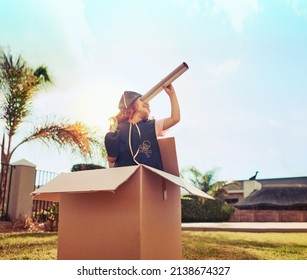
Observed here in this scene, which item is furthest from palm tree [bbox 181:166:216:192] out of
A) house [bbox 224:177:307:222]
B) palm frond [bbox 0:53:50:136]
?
palm frond [bbox 0:53:50:136]

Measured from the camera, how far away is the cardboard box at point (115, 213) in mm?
1183

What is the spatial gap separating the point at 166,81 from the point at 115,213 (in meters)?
0.65

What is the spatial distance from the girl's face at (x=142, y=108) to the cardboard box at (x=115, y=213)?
0.57m

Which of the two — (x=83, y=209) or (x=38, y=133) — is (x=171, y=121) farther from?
(x=38, y=133)

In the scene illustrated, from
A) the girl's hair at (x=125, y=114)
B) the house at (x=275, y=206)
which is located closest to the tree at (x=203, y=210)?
the house at (x=275, y=206)

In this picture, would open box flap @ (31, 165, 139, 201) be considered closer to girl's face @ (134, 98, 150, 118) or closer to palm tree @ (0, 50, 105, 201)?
girl's face @ (134, 98, 150, 118)

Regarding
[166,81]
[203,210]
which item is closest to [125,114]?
[166,81]

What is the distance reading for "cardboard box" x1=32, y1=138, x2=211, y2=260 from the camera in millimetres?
1183

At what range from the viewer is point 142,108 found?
1845 millimetres
